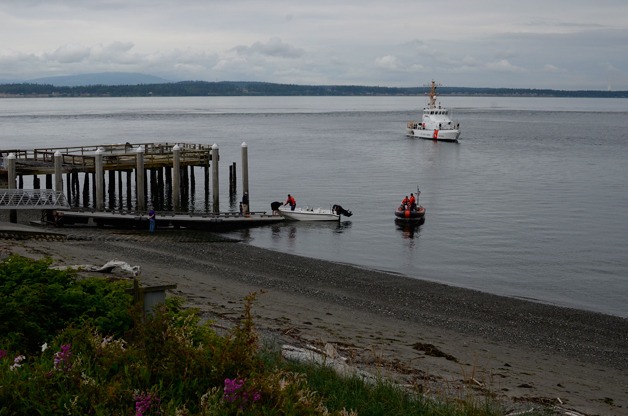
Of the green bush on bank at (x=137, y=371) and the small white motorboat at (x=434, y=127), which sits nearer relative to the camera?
the green bush on bank at (x=137, y=371)

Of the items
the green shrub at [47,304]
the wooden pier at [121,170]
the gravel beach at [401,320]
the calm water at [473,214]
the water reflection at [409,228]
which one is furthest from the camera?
the water reflection at [409,228]

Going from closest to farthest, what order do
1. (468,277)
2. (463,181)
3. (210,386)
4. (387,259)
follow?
(210,386) < (468,277) < (387,259) < (463,181)

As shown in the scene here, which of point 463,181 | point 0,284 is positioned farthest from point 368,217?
point 0,284

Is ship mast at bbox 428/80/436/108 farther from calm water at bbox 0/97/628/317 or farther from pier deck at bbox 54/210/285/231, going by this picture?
pier deck at bbox 54/210/285/231

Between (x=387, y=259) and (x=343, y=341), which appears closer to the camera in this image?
(x=343, y=341)

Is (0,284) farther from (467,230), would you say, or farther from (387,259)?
(467,230)

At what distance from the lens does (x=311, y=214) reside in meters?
39.2

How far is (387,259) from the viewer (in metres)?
31.4

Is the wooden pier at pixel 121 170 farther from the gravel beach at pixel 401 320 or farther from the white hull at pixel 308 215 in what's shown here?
the gravel beach at pixel 401 320

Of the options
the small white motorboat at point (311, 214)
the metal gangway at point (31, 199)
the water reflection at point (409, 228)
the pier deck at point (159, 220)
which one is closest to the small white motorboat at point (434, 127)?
the water reflection at point (409, 228)

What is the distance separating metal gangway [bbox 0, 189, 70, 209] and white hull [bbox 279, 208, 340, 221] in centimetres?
1099

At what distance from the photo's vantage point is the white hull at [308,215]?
127 feet

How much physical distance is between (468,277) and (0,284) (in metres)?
21.4

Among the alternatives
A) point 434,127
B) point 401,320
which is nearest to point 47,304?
point 401,320
